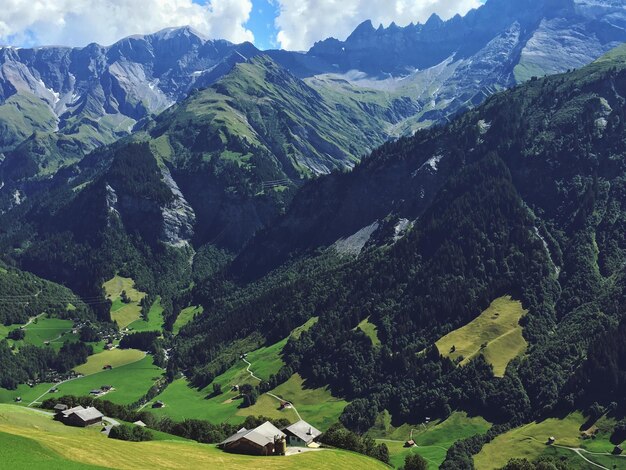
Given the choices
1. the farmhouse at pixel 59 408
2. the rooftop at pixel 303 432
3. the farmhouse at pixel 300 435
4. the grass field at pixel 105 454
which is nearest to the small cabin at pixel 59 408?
the farmhouse at pixel 59 408

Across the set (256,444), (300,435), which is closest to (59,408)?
(256,444)

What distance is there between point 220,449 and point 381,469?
1267 inches

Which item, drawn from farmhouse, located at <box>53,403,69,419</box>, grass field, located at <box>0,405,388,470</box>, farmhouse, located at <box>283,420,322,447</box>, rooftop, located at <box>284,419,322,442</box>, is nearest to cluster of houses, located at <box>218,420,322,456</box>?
grass field, located at <box>0,405,388,470</box>

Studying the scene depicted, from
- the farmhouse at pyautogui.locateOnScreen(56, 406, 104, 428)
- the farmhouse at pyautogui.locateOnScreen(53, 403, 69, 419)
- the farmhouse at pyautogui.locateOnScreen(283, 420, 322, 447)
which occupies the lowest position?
the farmhouse at pyautogui.locateOnScreen(283, 420, 322, 447)

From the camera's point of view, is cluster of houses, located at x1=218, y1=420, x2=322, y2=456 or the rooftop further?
the rooftop

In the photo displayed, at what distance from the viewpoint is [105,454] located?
308 ft

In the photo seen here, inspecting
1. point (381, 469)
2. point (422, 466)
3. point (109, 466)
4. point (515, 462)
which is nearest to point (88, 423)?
point (109, 466)

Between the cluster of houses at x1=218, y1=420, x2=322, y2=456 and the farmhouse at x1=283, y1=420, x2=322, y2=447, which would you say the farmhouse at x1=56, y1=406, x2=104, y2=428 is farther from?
the farmhouse at x1=283, y1=420, x2=322, y2=447

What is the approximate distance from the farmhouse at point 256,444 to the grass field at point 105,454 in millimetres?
3258

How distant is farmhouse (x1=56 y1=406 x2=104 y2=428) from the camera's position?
12812 centimetres

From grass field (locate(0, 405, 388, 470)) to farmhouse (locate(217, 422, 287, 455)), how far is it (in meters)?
3.26

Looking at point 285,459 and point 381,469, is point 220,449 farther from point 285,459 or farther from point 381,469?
point 381,469

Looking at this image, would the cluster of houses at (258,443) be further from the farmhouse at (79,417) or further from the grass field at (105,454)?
the farmhouse at (79,417)

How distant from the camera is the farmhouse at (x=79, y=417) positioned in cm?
12812
